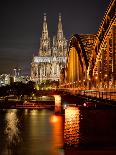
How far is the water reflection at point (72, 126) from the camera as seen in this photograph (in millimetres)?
32169

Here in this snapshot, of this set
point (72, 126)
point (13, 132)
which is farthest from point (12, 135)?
point (72, 126)

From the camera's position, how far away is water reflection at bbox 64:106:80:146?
32.2 meters

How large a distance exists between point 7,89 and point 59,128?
253 ft

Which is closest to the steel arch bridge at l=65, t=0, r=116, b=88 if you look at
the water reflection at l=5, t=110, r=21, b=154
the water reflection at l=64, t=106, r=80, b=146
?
→ the water reflection at l=64, t=106, r=80, b=146

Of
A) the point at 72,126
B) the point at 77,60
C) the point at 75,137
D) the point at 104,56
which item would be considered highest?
the point at 77,60

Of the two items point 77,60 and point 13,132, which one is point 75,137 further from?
point 77,60

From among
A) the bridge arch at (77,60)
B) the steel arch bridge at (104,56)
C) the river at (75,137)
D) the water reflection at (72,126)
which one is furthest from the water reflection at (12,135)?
the bridge arch at (77,60)

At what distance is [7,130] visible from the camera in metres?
50.0

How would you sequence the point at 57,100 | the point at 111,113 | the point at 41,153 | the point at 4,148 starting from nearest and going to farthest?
the point at 111,113 < the point at 41,153 < the point at 4,148 < the point at 57,100

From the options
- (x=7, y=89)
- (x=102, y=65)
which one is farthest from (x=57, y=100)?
(x=7, y=89)

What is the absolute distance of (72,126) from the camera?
A: 111 feet

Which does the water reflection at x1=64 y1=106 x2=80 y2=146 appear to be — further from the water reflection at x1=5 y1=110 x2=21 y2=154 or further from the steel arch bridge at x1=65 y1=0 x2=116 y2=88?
the water reflection at x1=5 y1=110 x2=21 y2=154

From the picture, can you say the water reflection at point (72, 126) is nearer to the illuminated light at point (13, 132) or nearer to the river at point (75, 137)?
the river at point (75, 137)

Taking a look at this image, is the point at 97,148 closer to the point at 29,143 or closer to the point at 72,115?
the point at 72,115
